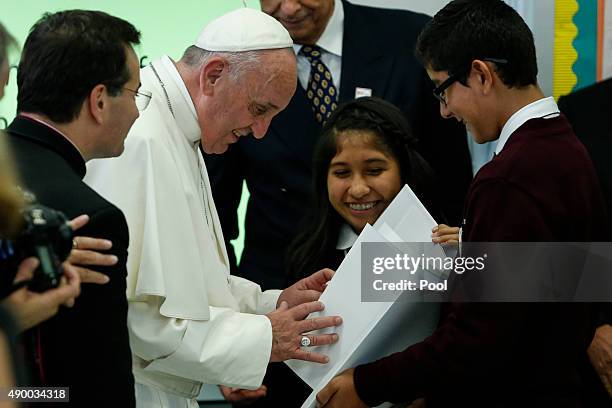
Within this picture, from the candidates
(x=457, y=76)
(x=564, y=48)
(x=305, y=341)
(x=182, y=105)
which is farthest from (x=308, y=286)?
(x=564, y=48)

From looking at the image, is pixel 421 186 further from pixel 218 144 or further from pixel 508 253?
pixel 508 253

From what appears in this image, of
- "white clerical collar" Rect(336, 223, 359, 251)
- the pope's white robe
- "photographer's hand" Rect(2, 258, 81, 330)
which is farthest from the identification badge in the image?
"photographer's hand" Rect(2, 258, 81, 330)

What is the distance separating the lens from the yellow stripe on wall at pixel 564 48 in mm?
4266

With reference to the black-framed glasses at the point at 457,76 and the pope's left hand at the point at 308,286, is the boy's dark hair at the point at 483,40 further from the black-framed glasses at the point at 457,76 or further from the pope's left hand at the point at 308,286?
the pope's left hand at the point at 308,286

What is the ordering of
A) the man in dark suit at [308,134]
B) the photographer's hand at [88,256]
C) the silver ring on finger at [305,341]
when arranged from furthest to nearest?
the man in dark suit at [308,134] → the silver ring on finger at [305,341] → the photographer's hand at [88,256]

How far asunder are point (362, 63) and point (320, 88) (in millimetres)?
210

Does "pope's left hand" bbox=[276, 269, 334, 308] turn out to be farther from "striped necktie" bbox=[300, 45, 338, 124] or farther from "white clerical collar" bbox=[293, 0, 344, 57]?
"white clerical collar" bbox=[293, 0, 344, 57]

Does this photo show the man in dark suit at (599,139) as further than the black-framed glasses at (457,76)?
Yes

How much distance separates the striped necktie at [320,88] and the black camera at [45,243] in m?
2.33

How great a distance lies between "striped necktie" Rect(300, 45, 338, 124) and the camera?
404 centimetres

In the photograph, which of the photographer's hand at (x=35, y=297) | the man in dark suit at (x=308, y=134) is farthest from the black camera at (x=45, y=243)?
the man in dark suit at (x=308, y=134)

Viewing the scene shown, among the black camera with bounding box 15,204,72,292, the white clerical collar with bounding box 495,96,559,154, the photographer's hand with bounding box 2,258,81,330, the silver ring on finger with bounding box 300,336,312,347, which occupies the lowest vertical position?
the silver ring on finger with bounding box 300,336,312,347

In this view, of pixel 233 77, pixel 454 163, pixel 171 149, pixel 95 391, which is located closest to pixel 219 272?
pixel 171 149

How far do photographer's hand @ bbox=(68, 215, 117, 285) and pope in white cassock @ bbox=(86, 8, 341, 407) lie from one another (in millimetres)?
557
